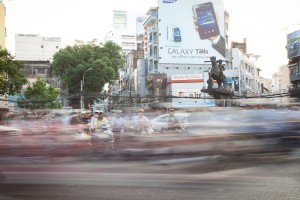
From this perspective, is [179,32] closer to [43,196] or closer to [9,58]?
[9,58]

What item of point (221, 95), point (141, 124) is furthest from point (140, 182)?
point (221, 95)

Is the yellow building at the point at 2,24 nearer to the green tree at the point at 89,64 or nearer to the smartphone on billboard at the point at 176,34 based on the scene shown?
the green tree at the point at 89,64

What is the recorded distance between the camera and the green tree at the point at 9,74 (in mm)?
26494

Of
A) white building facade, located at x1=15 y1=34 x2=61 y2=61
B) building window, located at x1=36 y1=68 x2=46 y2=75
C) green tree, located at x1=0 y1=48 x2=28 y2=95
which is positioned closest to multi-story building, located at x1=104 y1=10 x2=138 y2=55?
white building facade, located at x1=15 y1=34 x2=61 y2=61

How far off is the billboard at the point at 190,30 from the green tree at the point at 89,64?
33.8 feet

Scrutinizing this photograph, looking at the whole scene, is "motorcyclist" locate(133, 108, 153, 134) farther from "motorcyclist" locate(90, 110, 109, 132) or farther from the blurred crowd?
"motorcyclist" locate(90, 110, 109, 132)

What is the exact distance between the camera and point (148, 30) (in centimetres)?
6412

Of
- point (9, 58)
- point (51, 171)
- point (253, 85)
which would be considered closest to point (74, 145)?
point (51, 171)

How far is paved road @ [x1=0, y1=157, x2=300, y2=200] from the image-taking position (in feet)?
20.9

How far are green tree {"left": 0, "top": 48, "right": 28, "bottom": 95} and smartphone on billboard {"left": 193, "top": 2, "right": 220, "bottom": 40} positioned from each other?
1559 inches

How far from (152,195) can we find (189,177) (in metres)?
1.49

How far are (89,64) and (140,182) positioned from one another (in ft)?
141

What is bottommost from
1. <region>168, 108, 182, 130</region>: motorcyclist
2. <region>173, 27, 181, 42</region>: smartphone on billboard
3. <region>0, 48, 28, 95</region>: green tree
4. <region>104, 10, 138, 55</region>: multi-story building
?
<region>168, 108, 182, 130</region>: motorcyclist

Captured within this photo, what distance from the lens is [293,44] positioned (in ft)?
181
